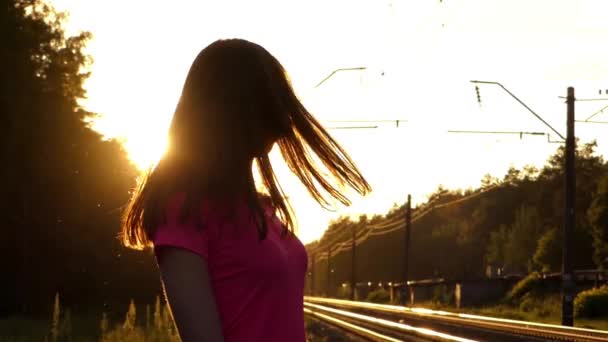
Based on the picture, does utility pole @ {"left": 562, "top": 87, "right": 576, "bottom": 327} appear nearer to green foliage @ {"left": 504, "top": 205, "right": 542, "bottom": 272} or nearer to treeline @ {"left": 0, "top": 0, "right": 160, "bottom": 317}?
treeline @ {"left": 0, "top": 0, "right": 160, "bottom": 317}

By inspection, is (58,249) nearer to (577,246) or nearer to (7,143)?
(7,143)

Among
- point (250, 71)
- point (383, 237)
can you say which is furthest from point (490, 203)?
point (250, 71)

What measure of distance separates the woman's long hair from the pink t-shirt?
0.14ft

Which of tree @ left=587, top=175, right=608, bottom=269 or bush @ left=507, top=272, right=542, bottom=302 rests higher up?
tree @ left=587, top=175, right=608, bottom=269

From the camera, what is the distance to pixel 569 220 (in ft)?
98.0

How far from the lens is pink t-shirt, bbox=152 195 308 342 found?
8.01 feet

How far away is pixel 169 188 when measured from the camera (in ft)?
8.11

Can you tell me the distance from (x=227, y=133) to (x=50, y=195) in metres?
31.9

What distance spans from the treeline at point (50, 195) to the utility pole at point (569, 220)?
1243 cm

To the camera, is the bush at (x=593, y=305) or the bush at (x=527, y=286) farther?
the bush at (x=527, y=286)

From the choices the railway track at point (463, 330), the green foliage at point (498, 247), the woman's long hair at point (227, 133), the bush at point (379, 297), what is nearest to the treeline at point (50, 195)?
the railway track at point (463, 330)

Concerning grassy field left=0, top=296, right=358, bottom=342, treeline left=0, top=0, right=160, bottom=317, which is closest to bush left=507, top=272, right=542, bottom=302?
grassy field left=0, top=296, right=358, bottom=342

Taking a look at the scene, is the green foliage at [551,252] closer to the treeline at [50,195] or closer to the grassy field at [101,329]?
the grassy field at [101,329]

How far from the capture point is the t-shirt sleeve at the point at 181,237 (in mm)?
2363
